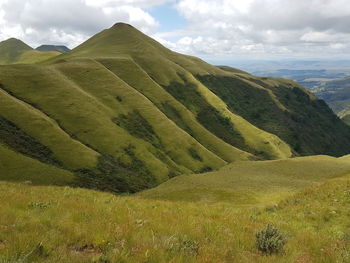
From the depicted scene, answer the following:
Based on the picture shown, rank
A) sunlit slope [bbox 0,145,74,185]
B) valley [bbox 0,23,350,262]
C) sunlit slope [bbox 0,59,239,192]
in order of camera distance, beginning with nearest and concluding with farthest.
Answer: valley [bbox 0,23,350,262]
sunlit slope [bbox 0,145,74,185]
sunlit slope [bbox 0,59,239,192]

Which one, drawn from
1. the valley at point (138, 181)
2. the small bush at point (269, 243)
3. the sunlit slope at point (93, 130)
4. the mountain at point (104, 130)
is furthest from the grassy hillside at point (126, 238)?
the sunlit slope at point (93, 130)

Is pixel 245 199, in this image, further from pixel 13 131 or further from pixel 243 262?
pixel 13 131

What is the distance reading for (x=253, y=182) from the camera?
5638cm

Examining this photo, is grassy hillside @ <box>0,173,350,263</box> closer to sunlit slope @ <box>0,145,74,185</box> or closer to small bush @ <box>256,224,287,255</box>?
small bush @ <box>256,224,287,255</box>

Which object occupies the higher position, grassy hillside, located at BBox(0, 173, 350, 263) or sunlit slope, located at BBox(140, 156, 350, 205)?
grassy hillside, located at BBox(0, 173, 350, 263)

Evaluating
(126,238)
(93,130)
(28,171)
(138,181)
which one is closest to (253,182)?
(126,238)

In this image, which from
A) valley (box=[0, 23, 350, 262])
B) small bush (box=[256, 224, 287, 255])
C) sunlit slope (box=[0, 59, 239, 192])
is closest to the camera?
valley (box=[0, 23, 350, 262])

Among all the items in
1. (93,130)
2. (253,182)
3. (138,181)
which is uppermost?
(93,130)

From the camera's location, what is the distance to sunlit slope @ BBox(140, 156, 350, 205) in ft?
145

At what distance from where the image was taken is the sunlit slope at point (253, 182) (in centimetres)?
4425

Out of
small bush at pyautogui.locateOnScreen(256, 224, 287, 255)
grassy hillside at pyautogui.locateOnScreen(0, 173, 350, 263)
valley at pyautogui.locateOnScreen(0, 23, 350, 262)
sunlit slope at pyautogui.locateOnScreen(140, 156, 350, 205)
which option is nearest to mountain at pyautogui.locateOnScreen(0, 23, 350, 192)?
valley at pyautogui.locateOnScreen(0, 23, 350, 262)

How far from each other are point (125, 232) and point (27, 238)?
9.10 ft

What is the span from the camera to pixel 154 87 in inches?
7131

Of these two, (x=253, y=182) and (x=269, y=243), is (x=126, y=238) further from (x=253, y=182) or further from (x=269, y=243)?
(x=253, y=182)
